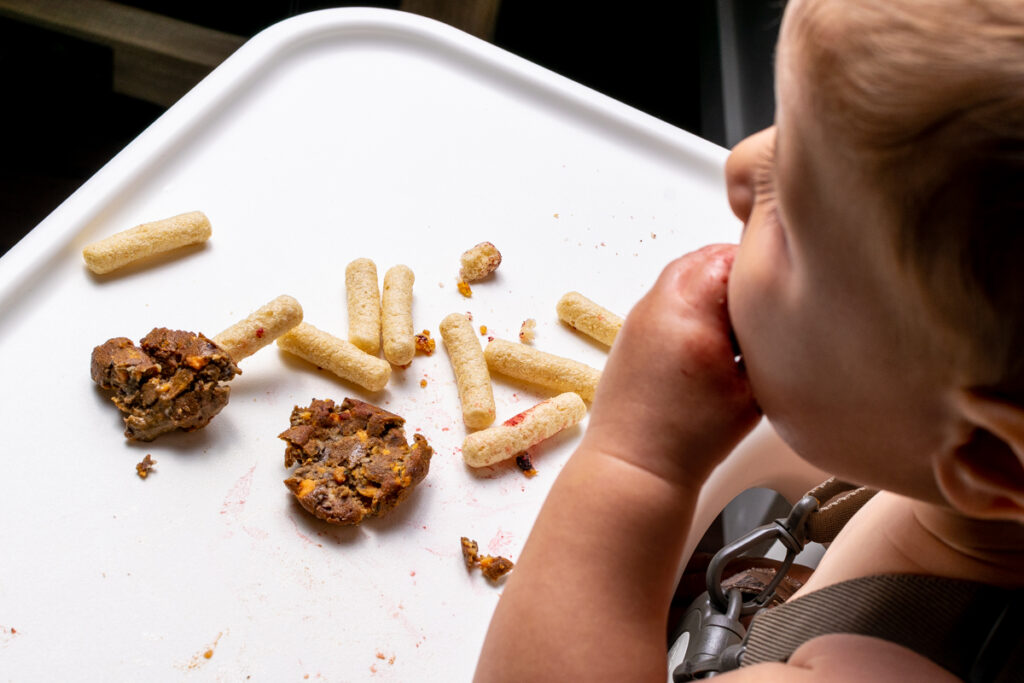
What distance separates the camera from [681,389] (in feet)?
1.71

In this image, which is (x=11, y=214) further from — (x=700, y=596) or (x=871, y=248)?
(x=871, y=248)

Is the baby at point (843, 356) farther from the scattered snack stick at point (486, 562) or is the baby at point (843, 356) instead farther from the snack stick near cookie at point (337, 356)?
the snack stick near cookie at point (337, 356)

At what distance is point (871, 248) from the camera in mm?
364

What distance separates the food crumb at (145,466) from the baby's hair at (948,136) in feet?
1.68

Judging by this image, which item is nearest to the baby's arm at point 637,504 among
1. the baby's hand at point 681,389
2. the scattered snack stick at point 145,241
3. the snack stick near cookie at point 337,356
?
the baby's hand at point 681,389

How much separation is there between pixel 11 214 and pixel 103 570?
0.93 metres

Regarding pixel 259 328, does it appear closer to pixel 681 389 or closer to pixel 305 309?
pixel 305 309

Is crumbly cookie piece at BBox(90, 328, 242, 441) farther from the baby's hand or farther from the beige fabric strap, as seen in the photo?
the beige fabric strap

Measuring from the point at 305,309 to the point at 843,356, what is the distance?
1.61 ft

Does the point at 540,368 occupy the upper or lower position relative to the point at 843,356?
lower

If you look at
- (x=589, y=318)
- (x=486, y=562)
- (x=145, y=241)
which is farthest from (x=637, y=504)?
(x=145, y=241)

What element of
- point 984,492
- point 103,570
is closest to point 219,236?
point 103,570

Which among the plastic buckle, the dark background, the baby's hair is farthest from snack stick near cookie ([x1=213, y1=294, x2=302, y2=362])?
the dark background

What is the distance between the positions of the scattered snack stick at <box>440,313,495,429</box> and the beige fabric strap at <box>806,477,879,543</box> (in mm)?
253
